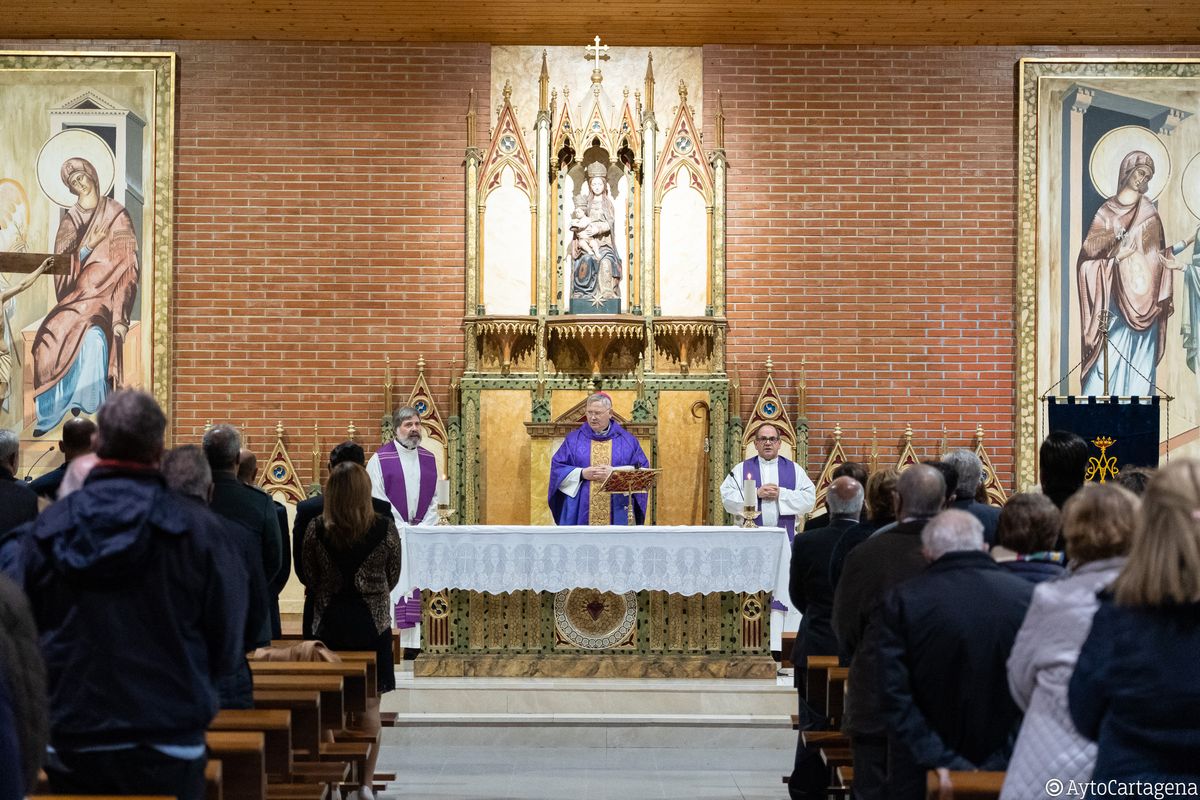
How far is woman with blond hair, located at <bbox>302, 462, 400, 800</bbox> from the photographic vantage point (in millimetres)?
6211

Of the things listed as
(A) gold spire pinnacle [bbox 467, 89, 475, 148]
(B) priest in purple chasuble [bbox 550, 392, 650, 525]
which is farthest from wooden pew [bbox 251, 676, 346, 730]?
(A) gold spire pinnacle [bbox 467, 89, 475, 148]

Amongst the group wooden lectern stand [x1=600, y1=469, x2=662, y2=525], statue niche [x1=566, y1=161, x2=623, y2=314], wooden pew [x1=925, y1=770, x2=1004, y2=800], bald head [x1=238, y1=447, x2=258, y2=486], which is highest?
statue niche [x1=566, y1=161, x2=623, y2=314]

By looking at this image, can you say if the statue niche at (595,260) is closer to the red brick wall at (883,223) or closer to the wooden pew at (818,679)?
the red brick wall at (883,223)

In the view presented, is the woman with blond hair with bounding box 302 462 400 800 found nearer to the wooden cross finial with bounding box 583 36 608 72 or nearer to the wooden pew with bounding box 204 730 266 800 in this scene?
the wooden pew with bounding box 204 730 266 800

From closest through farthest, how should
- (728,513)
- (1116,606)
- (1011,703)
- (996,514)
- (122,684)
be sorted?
(1116,606) < (122,684) < (1011,703) < (996,514) < (728,513)

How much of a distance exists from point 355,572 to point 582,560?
2.61 m

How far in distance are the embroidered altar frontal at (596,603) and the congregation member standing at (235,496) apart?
2.69m

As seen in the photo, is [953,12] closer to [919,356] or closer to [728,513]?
[919,356]

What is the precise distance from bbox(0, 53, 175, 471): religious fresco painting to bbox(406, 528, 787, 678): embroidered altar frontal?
12.4 feet

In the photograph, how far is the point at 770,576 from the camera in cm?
885

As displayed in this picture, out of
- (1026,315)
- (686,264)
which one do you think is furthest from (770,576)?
(1026,315)

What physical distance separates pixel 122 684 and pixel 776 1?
8.79 meters

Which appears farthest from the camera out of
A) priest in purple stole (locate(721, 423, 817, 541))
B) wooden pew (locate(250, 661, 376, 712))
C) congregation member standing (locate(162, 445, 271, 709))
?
priest in purple stole (locate(721, 423, 817, 541))

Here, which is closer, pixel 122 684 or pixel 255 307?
pixel 122 684
